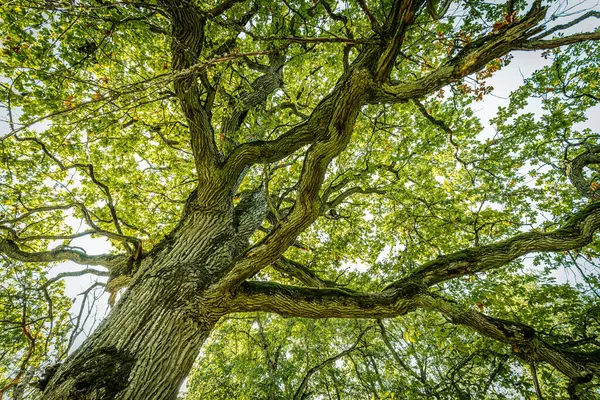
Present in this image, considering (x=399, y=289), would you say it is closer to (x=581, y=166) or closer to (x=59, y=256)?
(x=59, y=256)

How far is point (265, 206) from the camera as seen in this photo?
5.56m

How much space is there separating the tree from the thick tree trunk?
0.02 m

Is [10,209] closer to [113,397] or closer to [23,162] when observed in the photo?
[23,162]

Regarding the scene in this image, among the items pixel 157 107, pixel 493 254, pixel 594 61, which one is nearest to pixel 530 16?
pixel 493 254

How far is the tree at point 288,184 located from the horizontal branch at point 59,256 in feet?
0.11

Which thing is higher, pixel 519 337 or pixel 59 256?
pixel 519 337

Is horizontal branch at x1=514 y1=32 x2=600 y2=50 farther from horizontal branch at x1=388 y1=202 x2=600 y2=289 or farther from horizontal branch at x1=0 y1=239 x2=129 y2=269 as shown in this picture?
horizontal branch at x1=0 y1=239 x2=129 y2=269

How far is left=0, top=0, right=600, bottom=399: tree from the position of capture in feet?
8.85

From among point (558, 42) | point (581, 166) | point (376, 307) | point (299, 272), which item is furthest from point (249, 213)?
point (581, 166)

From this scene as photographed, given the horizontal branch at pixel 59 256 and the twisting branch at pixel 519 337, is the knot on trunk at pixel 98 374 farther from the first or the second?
the twisting branch at pixel 519 337

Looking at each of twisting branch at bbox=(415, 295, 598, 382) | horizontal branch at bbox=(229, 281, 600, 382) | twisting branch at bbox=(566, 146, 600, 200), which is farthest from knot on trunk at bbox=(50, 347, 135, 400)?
twisting branch at bbox=(566, 146, 600, 200)

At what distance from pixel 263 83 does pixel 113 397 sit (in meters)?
6.37

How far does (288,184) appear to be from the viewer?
25.6ft

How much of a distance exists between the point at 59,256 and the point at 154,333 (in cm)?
300
